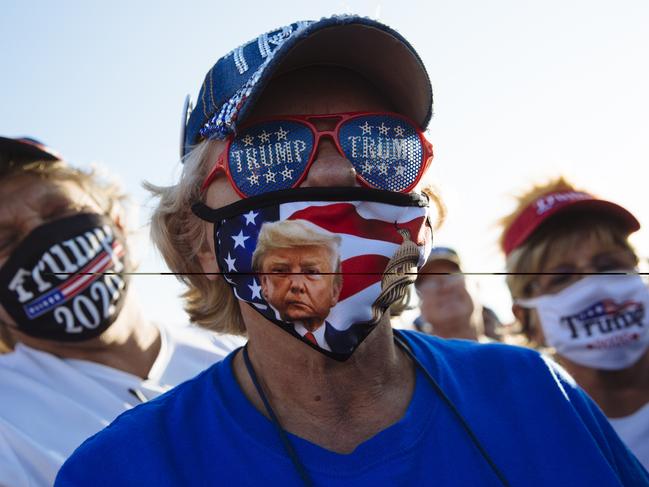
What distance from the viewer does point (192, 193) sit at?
85.3 inches

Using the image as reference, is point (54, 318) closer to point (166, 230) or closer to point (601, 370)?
point (166, 230)

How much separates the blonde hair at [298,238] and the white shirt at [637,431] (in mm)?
1899

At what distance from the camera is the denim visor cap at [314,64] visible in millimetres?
1906

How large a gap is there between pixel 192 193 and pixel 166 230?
0.71 feet

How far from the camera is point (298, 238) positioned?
1798 mm

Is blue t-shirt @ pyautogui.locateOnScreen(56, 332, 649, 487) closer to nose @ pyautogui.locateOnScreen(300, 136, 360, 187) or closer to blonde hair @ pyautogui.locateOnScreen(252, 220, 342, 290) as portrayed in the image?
blonde hair @ pyautogui.locateOnScreen(252, 220, 342, 290)

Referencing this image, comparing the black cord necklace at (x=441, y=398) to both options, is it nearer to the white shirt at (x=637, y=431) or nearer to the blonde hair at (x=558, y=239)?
the white shirt at (x=637, y=431)

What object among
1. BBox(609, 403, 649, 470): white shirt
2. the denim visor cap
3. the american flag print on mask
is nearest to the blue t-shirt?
the american flag print on mask

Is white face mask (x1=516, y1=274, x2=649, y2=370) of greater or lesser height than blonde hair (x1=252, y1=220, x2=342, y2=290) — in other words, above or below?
below

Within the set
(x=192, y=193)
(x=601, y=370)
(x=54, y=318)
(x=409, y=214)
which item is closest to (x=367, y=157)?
(x=409, y=214)

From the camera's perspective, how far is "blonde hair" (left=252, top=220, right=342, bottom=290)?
1.80m

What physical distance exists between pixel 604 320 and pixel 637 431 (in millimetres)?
550

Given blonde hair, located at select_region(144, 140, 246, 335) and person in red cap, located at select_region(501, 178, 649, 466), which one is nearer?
blonde hair, located at select_region(144, 140, 246, 335)

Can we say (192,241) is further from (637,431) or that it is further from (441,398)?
(637,431)
